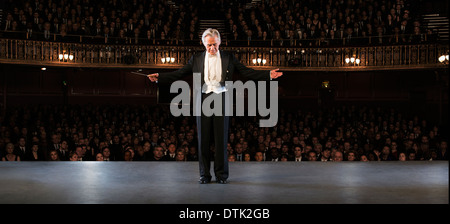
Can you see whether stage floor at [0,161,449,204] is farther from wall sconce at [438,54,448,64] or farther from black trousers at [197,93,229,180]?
wall sconce at [438,54,448,64]

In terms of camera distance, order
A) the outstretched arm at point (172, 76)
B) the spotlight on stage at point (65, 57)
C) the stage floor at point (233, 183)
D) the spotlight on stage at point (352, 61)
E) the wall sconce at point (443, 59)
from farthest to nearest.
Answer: the spotlight on stage at point (352, 61), the spotlight on stage at point (65, 57), the wall sconce at point (443, 59), the outstretched arm at point (172, 76), the stage floor at point (233, 183)

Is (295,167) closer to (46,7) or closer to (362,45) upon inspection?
(362,45)

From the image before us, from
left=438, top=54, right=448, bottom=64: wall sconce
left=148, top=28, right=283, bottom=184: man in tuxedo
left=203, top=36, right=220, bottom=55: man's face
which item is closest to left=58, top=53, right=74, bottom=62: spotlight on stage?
left=438, top=54, right=448, bottom=64: wall sconce

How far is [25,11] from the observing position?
1239 centimetres

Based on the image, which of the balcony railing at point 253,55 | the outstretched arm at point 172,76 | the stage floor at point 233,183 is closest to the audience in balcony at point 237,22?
the balcony railing at point 253,55

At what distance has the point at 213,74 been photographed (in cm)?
337

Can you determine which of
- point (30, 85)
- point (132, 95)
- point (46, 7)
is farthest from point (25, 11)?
point (132, 95)

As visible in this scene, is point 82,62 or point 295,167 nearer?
point 295,167

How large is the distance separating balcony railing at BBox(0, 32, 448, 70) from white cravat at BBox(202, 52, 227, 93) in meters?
9.43

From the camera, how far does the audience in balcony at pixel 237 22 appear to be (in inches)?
493

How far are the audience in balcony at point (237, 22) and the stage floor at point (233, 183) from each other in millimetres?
8834

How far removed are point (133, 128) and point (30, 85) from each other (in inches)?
270

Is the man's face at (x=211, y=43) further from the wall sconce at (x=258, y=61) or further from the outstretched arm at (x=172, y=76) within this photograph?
the wall sconce at (x=258, y=61)

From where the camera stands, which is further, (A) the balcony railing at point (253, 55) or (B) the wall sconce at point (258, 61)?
(B) the wall sconce at point (258, 61)
